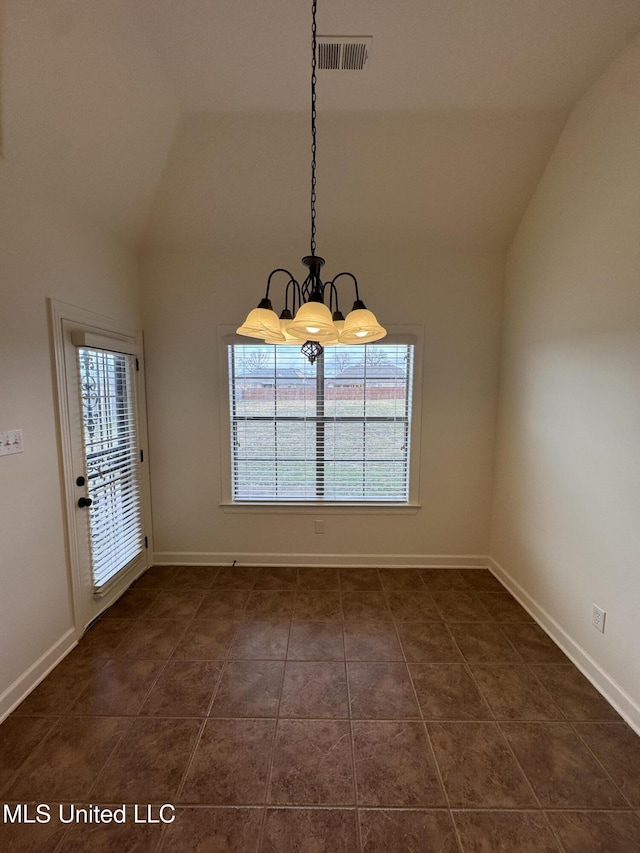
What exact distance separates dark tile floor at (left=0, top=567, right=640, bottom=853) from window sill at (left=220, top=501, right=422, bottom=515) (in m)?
0.84

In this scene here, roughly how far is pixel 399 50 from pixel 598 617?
10.6 feet

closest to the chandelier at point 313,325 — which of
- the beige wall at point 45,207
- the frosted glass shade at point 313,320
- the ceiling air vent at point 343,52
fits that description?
the frosted glass shade at point 313,320

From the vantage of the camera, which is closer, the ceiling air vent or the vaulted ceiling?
the vaulted ceiling

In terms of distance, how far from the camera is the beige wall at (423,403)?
2.80 meters

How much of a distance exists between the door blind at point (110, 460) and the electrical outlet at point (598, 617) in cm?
309

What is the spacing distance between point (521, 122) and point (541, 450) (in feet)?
7.00

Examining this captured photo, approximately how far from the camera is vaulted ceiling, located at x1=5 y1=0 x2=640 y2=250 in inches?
62.4

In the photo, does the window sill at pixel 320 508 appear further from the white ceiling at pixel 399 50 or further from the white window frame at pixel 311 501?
the white ceiling at pixel 399 50

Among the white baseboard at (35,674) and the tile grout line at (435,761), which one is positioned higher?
the white baseboard at (35,674)

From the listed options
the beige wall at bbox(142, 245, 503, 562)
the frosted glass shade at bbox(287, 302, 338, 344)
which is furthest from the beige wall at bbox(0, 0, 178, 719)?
the frosted glass shade at bbox(287, 302, 338, 344)

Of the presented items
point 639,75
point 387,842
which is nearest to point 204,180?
point 639,75

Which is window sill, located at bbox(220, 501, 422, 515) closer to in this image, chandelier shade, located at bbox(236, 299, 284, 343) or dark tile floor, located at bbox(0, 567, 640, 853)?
dark tile floor, located at bbox(0, 567, 640, 853)

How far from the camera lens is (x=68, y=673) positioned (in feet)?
6.21

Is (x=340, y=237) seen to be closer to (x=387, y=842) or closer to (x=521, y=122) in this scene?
(x=521, y=122)
